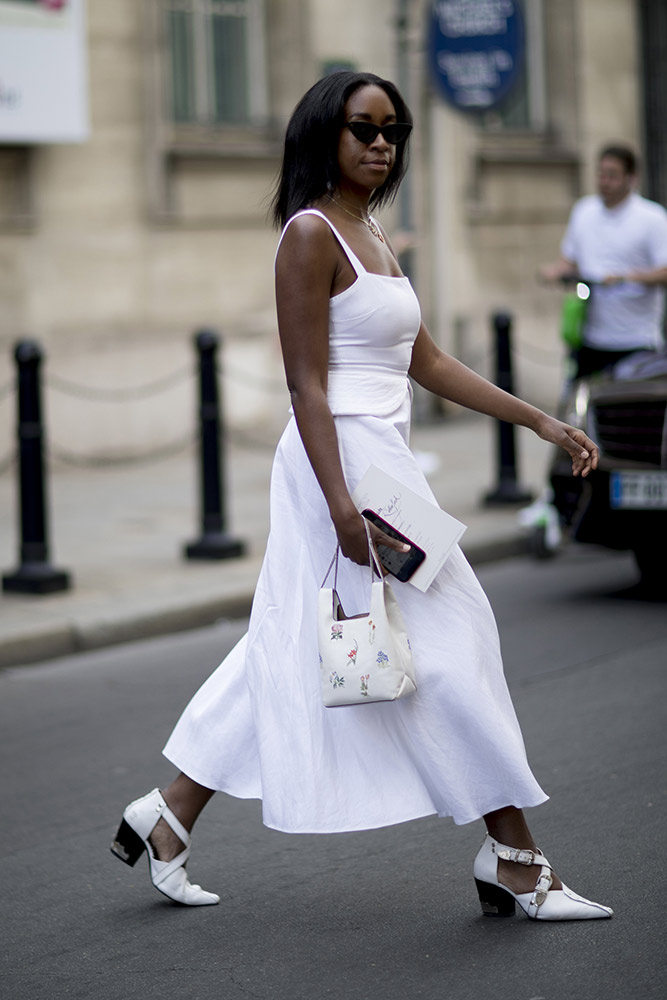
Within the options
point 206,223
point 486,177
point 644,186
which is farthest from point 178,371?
point 644,186

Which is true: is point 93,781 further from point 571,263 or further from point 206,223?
point 206,223

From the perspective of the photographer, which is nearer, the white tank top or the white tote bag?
the white tote bag

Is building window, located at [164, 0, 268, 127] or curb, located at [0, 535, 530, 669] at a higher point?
building window, located at [164, 0, 268, 127]

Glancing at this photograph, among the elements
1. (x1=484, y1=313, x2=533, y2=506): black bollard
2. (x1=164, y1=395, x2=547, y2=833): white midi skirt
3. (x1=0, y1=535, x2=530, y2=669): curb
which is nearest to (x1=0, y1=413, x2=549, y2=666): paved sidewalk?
(x1=0, y1=535, x2=530, y2=669): curb

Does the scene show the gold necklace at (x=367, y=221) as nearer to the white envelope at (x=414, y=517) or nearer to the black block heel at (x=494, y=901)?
the white envelope at (x=414, y=517)

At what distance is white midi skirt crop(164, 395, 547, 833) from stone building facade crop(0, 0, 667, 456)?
292 inches

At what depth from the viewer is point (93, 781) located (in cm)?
512

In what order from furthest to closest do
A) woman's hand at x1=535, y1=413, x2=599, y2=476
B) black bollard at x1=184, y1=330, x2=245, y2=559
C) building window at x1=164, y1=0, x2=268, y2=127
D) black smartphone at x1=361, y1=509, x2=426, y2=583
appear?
building window at x1=164, y1=0, x2=268, y2=127 → black bollard at x1=184, y1=330, x2=245, y2=559 → woman's hand at x1=535, y1=413, x2=599, y2=476 → black smartphone at x1=361, y1=509, x2=426, y2=583

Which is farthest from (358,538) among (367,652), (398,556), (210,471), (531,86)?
(531,86)

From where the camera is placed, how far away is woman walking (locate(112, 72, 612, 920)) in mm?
3539

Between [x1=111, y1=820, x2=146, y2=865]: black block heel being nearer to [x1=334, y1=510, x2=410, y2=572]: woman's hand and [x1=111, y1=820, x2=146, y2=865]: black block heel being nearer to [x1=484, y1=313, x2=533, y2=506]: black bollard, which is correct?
[x1=334, y1=510, x2=410, y2=572]: woman's hand

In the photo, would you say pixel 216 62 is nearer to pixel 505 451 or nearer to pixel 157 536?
pixel 505 451

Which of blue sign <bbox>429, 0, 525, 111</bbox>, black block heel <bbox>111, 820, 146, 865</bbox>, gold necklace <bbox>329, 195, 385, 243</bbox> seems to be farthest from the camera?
blue sign <bbox>429, 0, 525, 111</bbox>

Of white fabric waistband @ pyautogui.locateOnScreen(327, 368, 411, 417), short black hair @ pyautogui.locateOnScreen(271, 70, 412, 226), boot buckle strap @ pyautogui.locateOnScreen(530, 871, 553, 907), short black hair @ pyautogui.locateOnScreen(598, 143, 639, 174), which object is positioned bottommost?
boot buckle strap @ pyautogui.locateOnScreen(530, 871, 553, 907)
